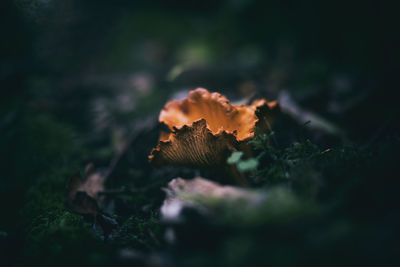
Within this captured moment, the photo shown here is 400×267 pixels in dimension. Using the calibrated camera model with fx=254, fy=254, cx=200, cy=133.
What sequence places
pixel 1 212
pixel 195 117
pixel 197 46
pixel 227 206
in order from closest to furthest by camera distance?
pixel 227 206, pixel 195 117, pixel 1 212, pixel 197 46

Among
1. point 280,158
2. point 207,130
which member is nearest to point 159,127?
point 207,130

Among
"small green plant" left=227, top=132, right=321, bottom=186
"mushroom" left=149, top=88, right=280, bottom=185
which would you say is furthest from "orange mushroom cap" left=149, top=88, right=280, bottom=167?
"small green plant" left=227, top=132, right=321, bottom=186

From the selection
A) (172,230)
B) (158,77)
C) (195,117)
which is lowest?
(172,230)

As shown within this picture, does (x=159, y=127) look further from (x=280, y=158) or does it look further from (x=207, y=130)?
(x=280, y=158)

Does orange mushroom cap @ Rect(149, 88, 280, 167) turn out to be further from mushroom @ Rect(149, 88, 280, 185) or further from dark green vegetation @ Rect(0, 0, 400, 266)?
dark green vegetation @ Rect(0, 0, 400, 266)

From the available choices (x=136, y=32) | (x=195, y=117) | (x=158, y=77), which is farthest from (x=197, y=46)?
(x=195, y=117)

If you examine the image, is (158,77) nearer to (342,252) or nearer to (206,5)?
(206,5)

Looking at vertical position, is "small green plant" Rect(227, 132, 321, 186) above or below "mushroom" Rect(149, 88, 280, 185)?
below

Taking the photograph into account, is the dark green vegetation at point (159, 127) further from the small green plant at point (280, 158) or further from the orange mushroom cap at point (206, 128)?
the orange mushroom cap at point (206, 128)
